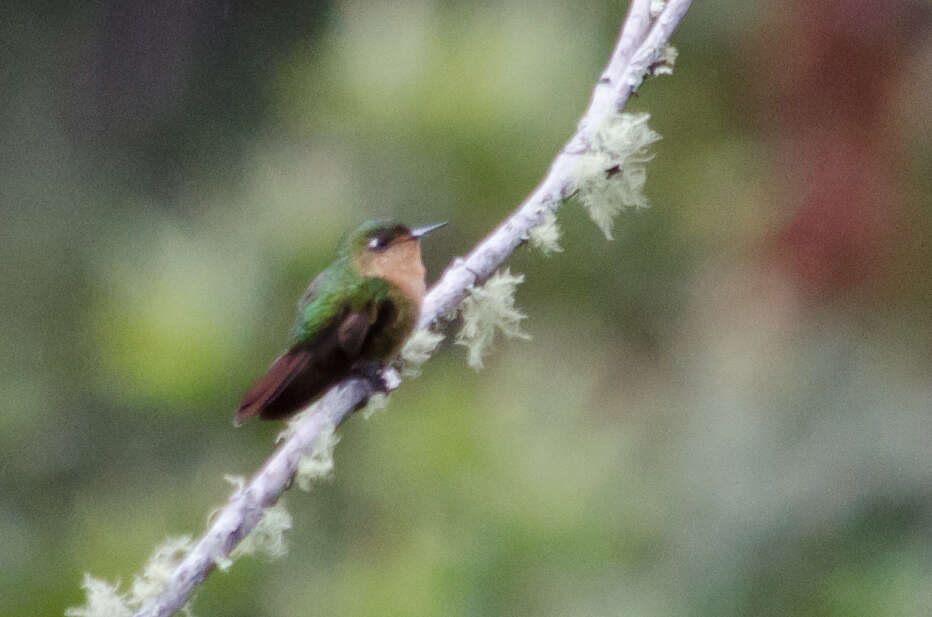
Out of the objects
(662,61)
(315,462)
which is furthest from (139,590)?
(662,61)

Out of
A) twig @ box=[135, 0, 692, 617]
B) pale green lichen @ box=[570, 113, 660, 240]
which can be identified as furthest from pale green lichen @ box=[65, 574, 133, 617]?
pale green lichen @ box=[570, 113, 660, 240]

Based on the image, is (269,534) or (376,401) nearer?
(269,534)

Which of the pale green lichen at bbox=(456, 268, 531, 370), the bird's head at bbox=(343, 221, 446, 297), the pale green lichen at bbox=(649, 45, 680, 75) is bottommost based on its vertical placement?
the pale green lichen at bbox=(649, 45, 680, 75)

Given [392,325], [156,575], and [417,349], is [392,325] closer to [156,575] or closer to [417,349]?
[417,349]

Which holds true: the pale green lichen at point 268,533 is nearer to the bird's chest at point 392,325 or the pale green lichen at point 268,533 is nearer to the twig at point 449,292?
the twig at point 449,292

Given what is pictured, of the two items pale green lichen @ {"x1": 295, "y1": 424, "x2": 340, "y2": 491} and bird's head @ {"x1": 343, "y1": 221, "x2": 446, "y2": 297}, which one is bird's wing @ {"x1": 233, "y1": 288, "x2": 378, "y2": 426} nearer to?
bird's head @ {"x1": 343, "y1": 221, "x2": 446, "y2": 297}

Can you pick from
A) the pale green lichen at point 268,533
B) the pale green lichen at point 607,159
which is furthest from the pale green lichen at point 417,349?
Result: the pale green lichen at point 268,533
